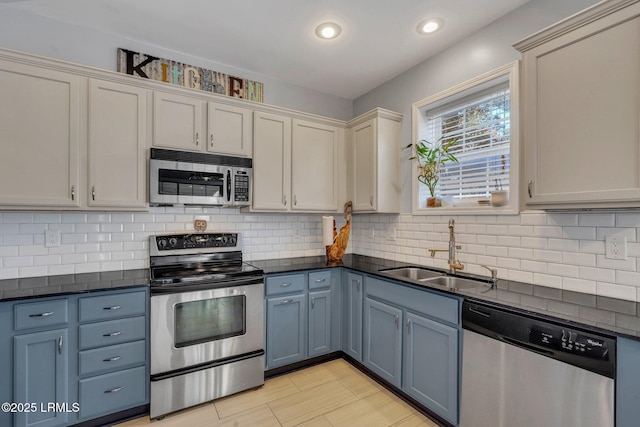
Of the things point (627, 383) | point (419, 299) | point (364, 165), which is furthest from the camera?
point (364, 165)

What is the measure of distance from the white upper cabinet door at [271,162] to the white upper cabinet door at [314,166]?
0.26ft

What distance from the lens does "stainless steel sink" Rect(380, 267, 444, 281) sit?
2.61m

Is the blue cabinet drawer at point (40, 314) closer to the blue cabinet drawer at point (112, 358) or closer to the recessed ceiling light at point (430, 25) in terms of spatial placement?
the blue cabinet drawer at point (112, 358)

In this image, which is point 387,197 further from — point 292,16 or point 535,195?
point 292,16

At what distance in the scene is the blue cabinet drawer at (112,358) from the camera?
75.5 inches

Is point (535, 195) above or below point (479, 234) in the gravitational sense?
above

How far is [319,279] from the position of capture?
2773 millimetres

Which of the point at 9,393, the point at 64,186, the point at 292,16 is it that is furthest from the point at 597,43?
the point at 9,393

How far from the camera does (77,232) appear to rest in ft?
7.66

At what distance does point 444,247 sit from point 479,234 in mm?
341

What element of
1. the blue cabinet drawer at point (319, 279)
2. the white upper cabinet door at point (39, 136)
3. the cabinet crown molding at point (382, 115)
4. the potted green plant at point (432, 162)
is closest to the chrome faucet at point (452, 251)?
the potted green plant at point (432, 162)

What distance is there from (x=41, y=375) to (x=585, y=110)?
10.9ft

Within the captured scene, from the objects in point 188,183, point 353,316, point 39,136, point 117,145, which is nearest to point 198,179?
point 188,183

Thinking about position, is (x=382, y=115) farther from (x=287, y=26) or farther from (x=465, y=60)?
(x=287, y=26)
